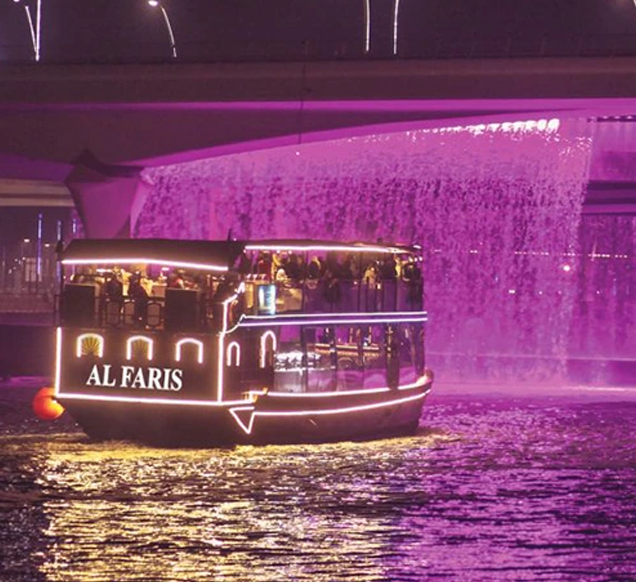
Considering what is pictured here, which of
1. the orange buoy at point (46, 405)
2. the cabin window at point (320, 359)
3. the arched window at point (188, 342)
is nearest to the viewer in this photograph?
the arched window at point (188, 342)

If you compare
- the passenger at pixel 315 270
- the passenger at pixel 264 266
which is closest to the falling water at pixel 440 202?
the passenger at pixel 315 270

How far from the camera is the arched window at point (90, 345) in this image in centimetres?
2517

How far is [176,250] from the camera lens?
2550cm

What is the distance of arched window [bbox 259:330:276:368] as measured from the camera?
25.4 metres

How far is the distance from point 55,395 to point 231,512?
7.12m

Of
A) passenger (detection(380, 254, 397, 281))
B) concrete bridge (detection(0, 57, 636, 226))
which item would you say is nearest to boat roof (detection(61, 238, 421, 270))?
passenger (detection(380, 254, 397, 281))

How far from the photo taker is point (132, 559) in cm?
1573

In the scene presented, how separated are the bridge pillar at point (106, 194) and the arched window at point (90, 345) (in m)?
18.7

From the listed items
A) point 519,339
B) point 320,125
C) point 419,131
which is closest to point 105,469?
point 320,125

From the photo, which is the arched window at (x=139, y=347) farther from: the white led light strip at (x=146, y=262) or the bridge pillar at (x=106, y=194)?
the bridge pillar at (x=106, y=194)

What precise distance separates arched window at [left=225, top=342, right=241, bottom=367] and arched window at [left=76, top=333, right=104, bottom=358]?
1.96m

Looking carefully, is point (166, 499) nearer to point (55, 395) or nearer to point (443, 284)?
point (55, 395)

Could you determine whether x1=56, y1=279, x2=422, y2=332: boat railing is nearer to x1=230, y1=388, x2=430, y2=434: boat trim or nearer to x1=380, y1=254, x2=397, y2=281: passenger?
x1=380, y1=254, x2=397, y2=281: passenger

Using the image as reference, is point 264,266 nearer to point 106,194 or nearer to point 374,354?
point 374,354
